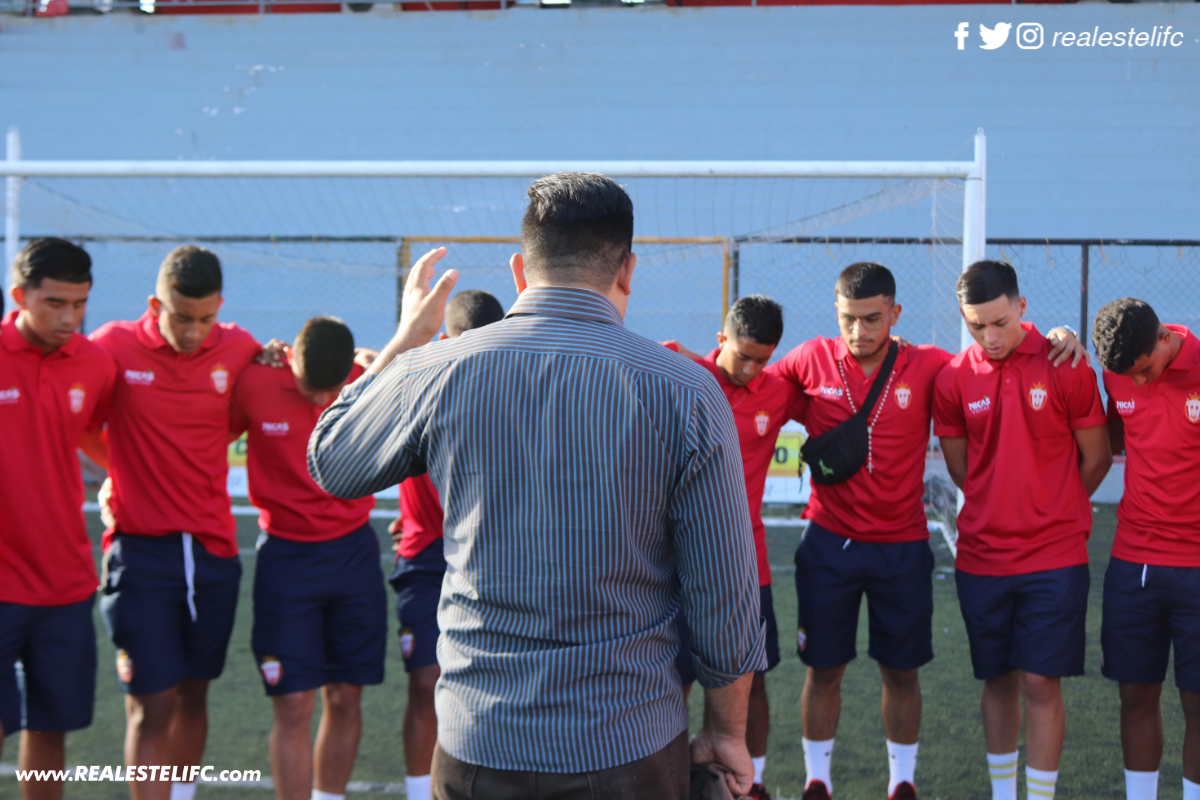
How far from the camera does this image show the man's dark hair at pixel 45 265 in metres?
2.72

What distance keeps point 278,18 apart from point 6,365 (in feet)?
28.1

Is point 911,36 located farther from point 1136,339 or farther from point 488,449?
point 488,449

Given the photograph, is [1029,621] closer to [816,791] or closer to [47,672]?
[816,791]

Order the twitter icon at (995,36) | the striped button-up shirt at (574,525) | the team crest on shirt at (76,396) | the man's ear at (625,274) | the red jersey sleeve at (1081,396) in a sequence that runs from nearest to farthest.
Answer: the striped button-up shirt at (574,525) < the man's ear at (625,274) < the team crest on shirt at (76,396) < the red jersey sleeve at (1081,396) < the twitter icon at (995,36)

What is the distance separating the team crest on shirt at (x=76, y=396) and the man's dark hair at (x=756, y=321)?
2065 mm

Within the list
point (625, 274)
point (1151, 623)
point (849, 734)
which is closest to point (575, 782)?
point (625, 274)

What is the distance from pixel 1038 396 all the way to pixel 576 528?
225 centimetres

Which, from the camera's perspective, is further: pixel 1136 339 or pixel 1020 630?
pixel 1020 630

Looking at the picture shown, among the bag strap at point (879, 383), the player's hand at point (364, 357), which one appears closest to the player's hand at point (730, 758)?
the bag strap at point (879, 383)

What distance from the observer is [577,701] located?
136 centimetres

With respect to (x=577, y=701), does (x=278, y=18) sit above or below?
above

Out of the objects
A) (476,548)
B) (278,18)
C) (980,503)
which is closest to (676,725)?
(476,548)

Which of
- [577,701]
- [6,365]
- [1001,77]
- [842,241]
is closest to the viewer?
[577,701]

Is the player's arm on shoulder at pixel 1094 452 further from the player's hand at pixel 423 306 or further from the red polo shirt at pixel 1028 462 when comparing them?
the player's hand at pixel 423 306
